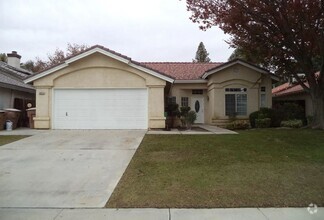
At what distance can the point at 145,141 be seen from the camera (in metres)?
13.0

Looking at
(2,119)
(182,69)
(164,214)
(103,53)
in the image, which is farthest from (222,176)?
(182,69)

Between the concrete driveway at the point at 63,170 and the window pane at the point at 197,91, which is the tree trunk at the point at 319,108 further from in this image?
the concrete driveway at the point at 63,170

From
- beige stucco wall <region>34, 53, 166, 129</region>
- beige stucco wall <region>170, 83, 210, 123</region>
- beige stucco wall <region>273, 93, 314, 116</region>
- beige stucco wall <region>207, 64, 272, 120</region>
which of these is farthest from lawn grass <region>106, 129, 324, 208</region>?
beige stucco wall <region>273, 93, 314, 116</region>

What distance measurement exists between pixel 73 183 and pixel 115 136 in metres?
7.12

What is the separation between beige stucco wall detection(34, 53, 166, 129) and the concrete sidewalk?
11.9 m

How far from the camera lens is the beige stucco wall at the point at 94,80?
17.6 m

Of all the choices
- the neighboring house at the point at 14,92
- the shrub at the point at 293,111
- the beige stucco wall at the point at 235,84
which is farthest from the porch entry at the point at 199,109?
the neighboring house at the point at 14,92

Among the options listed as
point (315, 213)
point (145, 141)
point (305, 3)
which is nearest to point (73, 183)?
point (315, 213)

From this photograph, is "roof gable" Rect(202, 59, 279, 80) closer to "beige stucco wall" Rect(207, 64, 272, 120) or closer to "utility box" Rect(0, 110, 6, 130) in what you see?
"beige stucco wall" Rect(207, 64, 272, 120)

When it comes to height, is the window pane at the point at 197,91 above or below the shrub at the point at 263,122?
above

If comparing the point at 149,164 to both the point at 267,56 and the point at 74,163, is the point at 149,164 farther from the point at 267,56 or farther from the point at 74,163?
the point at 267,56

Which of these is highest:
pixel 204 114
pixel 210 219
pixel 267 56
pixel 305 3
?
pixel 305 3

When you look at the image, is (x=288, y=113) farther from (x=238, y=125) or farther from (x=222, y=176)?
(x=222, y=176)

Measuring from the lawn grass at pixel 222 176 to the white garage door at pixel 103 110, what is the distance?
18.3 feet
